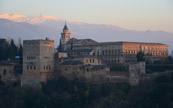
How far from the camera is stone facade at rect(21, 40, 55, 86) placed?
6106 centimetres

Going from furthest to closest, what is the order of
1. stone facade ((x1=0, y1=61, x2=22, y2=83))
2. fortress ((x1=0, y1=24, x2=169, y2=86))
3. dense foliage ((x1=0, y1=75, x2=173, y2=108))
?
1. stone facade ((x1=0, y1=61, x2=22, y2=83))
2. fortress ((x1=0, y1=24, x2=169, y2=86))
3. dense foliage ((x1=0, y1=75, x2=173, y2=108))

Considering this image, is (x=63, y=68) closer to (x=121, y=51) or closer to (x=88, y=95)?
(x=88, y=95)

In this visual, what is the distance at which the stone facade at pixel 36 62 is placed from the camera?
61062mm

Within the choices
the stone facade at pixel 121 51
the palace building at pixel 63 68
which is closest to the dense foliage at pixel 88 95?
the palace building at pixel 63 68

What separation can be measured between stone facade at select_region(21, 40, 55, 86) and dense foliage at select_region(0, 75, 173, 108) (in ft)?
3.93

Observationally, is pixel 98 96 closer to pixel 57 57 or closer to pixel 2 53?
pixel 57 57

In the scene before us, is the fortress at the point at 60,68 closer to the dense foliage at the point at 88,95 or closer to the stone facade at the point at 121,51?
the dense foliage at the point at 88,95

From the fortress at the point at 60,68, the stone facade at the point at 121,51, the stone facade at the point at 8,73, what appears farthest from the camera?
the stone facade at the point at 121,51

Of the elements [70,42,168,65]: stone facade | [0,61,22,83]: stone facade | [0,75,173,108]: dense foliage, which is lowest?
[0,75,173,108]: dense foliage

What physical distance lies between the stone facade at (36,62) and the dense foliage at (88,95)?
1.20 meters

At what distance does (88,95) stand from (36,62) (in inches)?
352

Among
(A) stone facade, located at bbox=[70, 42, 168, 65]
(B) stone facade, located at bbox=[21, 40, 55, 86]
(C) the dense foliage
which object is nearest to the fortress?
(B) stone facade, located at bbox=[21, 40, 55, 86]

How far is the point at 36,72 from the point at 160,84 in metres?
17.3

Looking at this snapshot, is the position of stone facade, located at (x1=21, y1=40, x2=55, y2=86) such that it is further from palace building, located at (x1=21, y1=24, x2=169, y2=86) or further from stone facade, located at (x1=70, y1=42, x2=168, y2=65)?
stone facade, located at (x1=70, y1=42, x2=168, y2=65)
